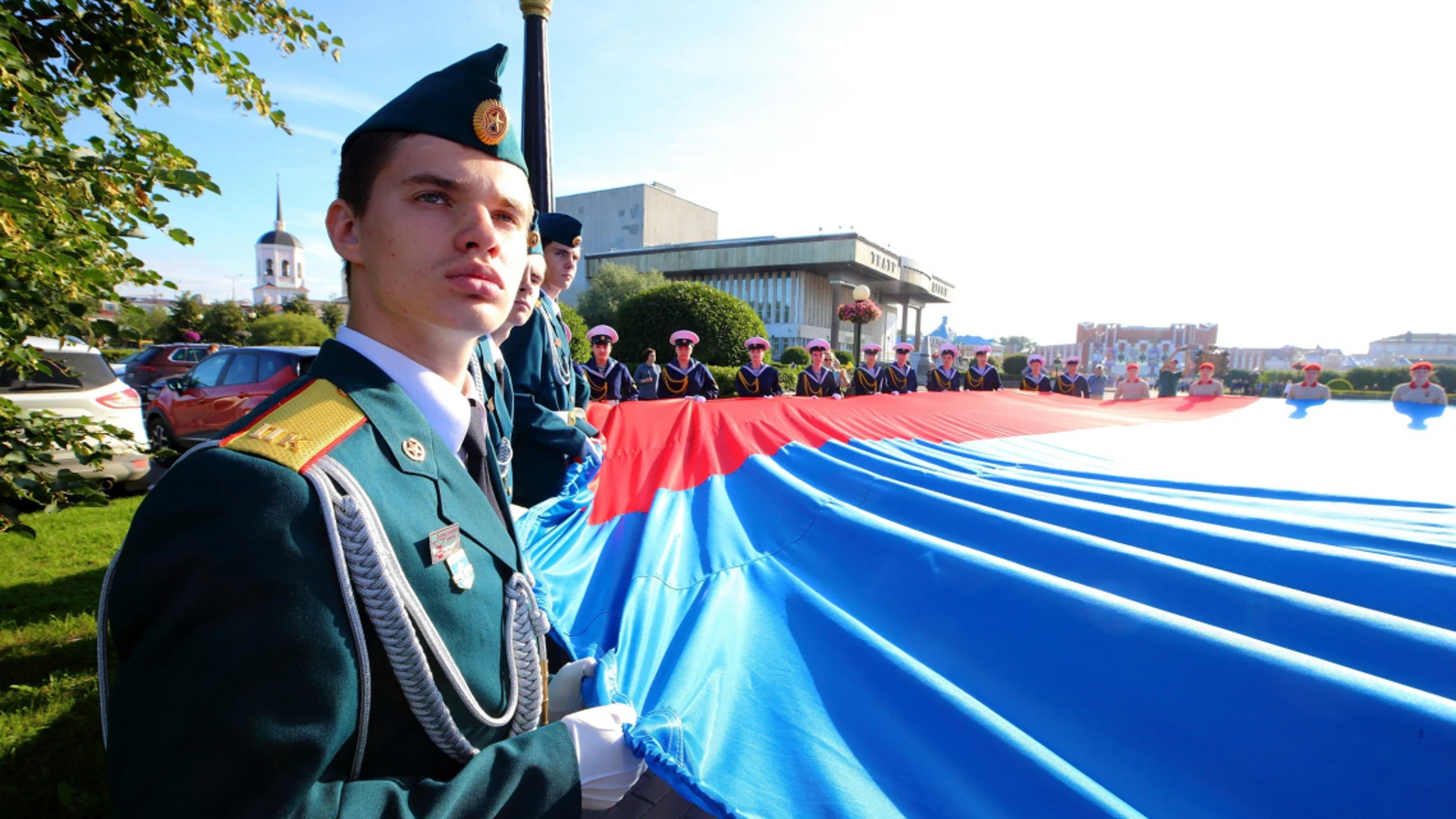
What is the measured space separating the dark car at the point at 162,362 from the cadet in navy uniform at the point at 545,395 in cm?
1288

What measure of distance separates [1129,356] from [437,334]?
88.5 metres

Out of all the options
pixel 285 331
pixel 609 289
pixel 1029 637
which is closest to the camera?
pixel 1029 637

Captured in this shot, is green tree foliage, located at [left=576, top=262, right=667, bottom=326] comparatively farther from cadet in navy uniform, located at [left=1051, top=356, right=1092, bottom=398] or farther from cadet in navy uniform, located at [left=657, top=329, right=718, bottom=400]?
cadet in navy uniform, located at [left=1051, top=356, right=1092, bottom=398]

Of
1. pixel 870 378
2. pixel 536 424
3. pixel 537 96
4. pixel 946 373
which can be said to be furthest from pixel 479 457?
pixel 946 373

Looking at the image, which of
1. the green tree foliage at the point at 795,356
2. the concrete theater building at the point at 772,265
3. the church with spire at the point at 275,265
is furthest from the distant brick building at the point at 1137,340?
the church with spire at the point at 275,265

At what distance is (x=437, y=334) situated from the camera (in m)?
1.04

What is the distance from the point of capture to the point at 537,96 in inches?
111

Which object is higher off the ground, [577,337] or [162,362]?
[577,337]

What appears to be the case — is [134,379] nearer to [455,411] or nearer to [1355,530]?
[455,411]

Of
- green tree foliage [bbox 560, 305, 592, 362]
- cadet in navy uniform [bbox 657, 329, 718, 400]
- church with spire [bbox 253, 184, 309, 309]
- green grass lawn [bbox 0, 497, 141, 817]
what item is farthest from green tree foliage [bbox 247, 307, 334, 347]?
church with spire [bbox 253, 184, 309, 309]

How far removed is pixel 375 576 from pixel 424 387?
362mm

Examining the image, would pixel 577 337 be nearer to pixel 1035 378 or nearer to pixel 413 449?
pixel 1035 378

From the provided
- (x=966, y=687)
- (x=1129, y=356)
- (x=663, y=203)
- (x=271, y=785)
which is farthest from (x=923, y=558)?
(x=1129, y=356)

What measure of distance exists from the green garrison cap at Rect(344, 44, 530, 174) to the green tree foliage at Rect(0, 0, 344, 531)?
Result: 1374 mm
